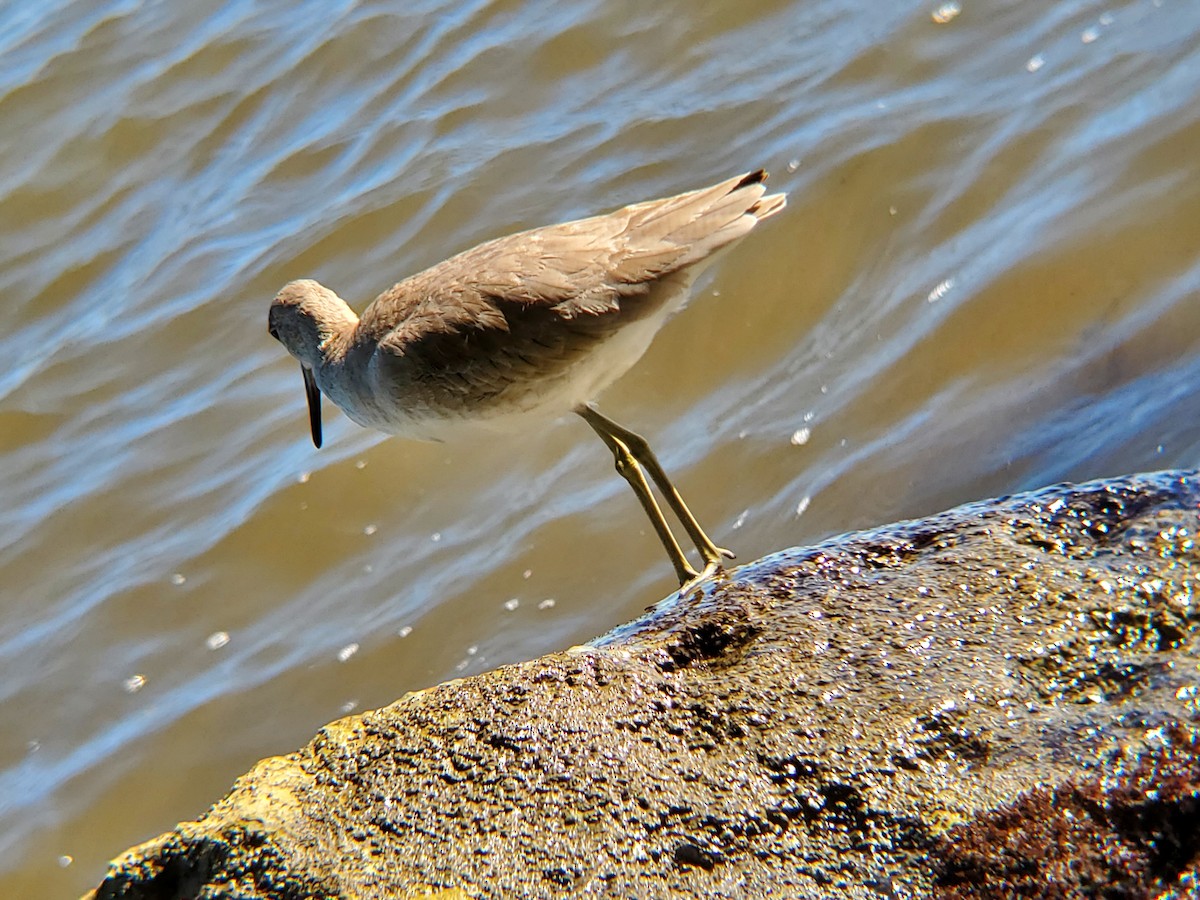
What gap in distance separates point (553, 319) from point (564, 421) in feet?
5.85

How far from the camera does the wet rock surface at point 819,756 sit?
2080 millimetres

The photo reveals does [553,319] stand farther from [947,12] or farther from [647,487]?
[947,12]

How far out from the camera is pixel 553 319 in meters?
4.27

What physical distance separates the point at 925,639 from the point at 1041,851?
57cm

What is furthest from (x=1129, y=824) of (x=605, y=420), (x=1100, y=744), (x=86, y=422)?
(x=86, y=422)

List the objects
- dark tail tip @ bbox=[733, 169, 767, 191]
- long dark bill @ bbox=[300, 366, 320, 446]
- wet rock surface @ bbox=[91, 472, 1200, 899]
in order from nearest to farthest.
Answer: wet rock surface @ bbox=[91, 472, 1200, 899] < dark tail tip @ bbox=[733, 169, 767, 191] < long dark bill @ bbox=[300, 366, 320, 446]

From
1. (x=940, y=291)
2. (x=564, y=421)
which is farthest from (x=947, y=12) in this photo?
(x=564, y=421)

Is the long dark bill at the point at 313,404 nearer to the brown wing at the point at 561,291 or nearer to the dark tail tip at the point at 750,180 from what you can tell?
the brown wing at the point at 561,291

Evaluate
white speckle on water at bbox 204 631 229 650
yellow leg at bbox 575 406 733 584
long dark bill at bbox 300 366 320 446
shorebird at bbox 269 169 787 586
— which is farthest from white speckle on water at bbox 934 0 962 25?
white speckle on water at bbox 204 631 229 650

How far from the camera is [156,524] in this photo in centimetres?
616

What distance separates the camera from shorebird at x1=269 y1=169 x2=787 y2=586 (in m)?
4.30

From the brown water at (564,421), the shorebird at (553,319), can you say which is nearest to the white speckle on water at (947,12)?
the brown water at (564,421)

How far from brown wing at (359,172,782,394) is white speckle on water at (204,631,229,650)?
1562 millimetres

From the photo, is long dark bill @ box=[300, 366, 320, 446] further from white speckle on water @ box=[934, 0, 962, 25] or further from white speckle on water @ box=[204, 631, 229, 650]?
white speckle on water @ box=[934, 0, 962, 25]
